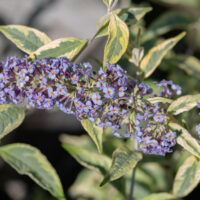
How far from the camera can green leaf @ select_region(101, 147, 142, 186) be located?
1.85m

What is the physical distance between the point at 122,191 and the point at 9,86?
1.46m

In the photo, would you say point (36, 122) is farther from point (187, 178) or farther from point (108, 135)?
point (187, 178)

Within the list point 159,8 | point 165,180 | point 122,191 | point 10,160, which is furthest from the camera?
point 159,8

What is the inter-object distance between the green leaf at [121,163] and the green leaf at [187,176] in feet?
1.11

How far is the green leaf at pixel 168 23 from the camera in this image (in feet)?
11.8

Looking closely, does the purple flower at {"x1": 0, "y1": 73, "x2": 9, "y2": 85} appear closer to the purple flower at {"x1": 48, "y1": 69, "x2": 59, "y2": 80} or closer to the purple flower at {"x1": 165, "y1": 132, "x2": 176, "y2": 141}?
the purple flower at {"x1": 48, "y1": 69, "x2": 59, "y2": 80}

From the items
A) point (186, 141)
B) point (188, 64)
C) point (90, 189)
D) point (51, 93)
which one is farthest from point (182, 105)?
point (90, 189)

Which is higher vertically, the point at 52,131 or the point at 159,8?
the point at 159,8

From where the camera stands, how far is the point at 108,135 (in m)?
3.59

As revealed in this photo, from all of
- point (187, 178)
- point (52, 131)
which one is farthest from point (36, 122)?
point (187, 178)

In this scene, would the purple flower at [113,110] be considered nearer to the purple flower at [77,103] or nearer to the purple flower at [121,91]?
the purple flower at [121,91]

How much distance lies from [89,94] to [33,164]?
1.01 meters

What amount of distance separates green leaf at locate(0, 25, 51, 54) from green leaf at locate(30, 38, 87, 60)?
0.19m

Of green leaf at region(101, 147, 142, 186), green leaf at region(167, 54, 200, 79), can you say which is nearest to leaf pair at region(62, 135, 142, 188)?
green leaf at region(101, 147, 142, 186)
